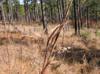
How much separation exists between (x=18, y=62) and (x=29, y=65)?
8.7 inches

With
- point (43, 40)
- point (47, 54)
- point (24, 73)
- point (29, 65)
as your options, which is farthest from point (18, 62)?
point (47, 54)

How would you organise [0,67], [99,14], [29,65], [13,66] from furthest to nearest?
[99,14]
[0,67]
[29,65]
[13,66]

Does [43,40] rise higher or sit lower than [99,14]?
higher

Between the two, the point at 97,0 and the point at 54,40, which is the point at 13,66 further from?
A: the point at 97,0

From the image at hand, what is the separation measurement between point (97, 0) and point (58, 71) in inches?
1599

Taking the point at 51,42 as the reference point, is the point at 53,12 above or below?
below

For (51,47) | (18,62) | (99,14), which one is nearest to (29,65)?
(18,62)

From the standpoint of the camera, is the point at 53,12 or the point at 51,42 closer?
the point at 51,42

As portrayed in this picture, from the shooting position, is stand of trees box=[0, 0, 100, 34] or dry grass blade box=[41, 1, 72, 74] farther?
stand of trees box=[0, 0, 100, 34]

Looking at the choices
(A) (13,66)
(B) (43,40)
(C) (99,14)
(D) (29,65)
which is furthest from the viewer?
(C) (99,14)

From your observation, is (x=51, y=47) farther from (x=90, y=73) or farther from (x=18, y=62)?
(x=90, y=73)

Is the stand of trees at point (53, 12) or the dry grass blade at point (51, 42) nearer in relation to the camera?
the dry grass blade at point (51, 42)

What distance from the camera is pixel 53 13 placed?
211 feet

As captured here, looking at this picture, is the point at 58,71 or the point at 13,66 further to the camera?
the point at 58,71
